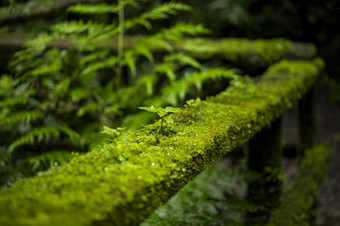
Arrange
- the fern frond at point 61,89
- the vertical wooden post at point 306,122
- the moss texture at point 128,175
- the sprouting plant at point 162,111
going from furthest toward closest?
1. the vertical wooden post at point 306,122
2. the fern frond at point 61,89
3. the sprouting plant at point 162,111
4. the moss texture at point 128,175

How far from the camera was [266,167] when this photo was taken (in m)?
2.70

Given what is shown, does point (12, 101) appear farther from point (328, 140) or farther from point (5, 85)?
point (328, 140)

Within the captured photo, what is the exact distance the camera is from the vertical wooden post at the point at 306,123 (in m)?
4.02


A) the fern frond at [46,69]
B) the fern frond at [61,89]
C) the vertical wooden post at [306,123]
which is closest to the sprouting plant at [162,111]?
the fern frond at [61,89]

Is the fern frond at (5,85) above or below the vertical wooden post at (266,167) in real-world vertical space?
above

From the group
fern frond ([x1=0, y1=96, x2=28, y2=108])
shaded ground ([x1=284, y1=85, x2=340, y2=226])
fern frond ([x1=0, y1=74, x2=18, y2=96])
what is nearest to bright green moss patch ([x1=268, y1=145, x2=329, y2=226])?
shaded ground ([x1=284, y1=85, x2=340, y2=226])

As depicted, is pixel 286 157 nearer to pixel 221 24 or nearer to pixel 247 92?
pixel 221 24

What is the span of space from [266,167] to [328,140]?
3.83 m

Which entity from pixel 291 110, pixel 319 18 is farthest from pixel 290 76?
pixel 319 18

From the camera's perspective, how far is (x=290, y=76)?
2963mm

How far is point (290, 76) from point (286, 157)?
7.94ft

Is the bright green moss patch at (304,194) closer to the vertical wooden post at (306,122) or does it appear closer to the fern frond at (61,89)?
the vertical wooden post at (306,122)

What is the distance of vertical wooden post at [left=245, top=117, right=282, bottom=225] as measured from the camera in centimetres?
264

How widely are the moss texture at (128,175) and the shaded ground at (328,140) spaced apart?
7.41 feet
